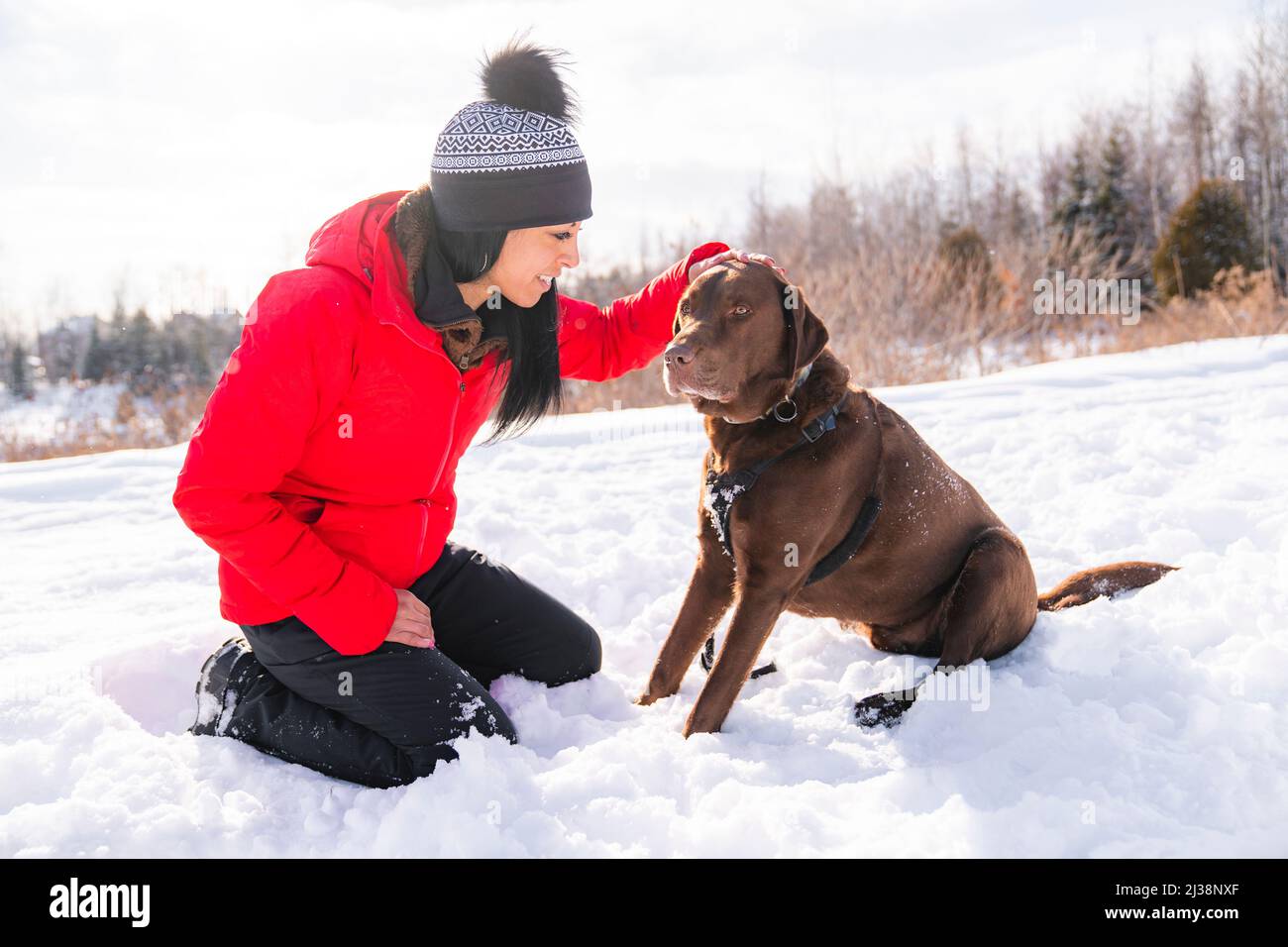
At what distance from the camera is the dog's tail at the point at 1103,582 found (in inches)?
129

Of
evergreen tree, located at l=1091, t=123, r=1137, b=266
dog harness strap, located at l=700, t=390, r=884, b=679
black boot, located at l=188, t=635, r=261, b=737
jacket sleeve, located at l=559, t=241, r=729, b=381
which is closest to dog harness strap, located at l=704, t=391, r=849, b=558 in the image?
dog harness strap, located at l=700, t=390, r=884, b=679

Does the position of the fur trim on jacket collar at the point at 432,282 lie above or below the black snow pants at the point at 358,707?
above

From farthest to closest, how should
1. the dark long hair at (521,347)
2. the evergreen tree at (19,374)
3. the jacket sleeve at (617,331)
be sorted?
the evergreen tree at (19,374), the jacket sleeve at (617,331), the dark long hair at (521,347)

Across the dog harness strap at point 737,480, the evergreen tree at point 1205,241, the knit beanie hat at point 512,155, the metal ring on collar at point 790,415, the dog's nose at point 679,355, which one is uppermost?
the evergreen tree at point 1205,241

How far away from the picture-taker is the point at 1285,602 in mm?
2971

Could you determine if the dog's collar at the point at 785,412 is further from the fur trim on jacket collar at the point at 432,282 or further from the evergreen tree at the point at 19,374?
the evergreen tree at the point at 19,374

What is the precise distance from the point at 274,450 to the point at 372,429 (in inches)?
11.0

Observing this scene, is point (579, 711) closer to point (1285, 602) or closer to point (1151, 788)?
point (1151, 788)

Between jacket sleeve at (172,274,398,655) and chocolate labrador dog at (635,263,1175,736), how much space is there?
3.13 ft

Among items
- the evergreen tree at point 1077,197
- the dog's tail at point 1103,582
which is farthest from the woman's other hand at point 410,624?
the evergreen tree at point 1077,197

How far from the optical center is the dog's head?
2654 millimetres

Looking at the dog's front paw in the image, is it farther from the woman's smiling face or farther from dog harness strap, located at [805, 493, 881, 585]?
the woman's smiling face

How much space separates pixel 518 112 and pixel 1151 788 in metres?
2.33
